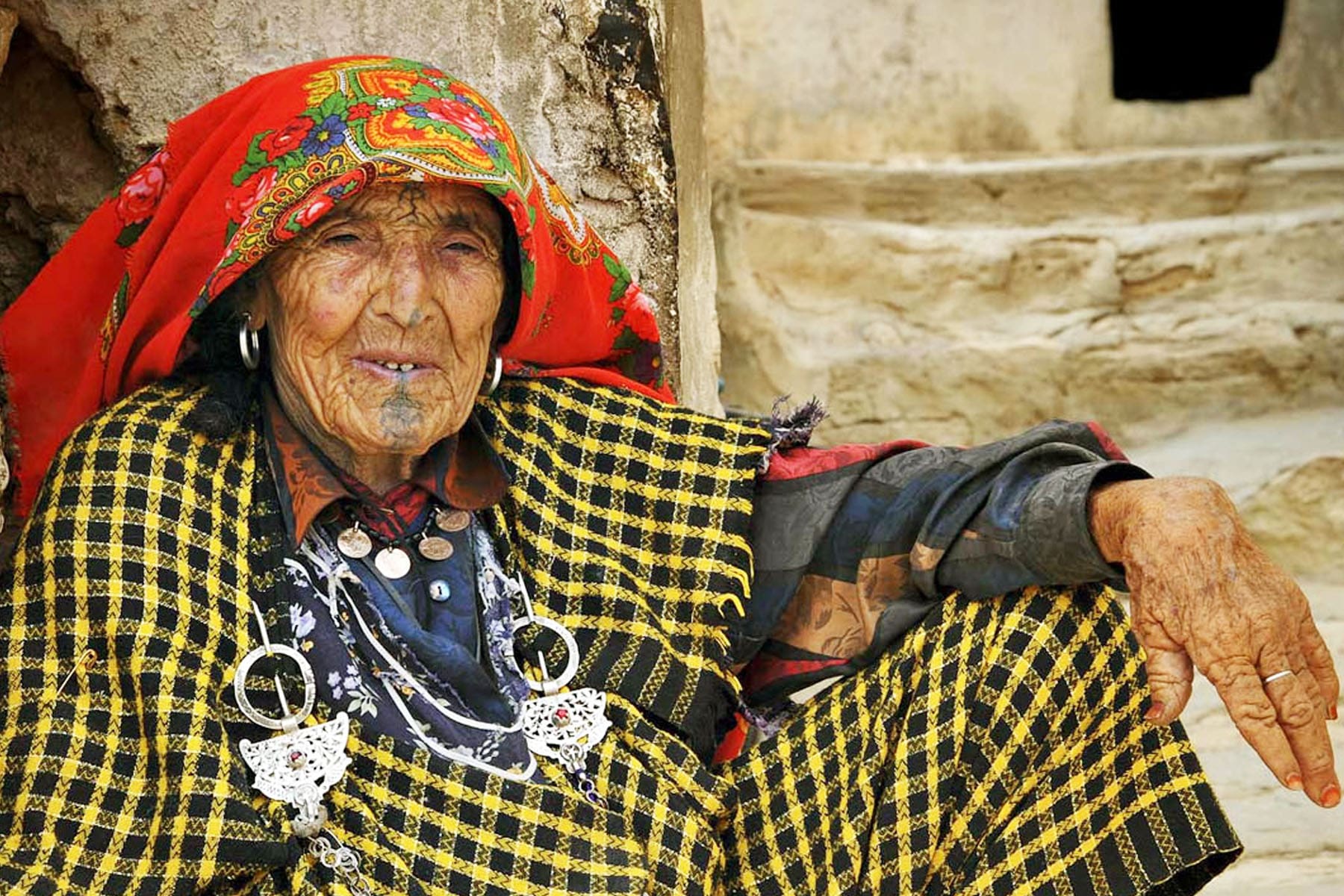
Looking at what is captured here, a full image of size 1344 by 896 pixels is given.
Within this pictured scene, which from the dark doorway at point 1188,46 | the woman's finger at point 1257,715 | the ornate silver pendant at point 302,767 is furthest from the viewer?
the dark doorway at point 1188,46

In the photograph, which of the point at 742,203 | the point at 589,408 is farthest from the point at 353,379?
the point at 742,203

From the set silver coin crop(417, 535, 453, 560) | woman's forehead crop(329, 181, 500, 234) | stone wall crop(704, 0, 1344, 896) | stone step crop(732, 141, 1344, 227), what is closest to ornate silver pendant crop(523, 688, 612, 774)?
silver coin crop(417, 535, 453, 560)

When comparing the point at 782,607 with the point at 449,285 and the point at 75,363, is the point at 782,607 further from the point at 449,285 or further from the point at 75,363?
the point at 75,363

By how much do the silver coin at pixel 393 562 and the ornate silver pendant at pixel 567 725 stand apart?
25 centimetres

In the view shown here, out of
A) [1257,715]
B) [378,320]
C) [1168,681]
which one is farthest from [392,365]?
[1257,715]

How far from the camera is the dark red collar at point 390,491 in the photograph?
2.65m

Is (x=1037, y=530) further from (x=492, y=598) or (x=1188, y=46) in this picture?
(x=1188, y=46)

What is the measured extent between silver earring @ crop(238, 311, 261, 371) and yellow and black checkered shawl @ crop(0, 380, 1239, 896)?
0.10 m

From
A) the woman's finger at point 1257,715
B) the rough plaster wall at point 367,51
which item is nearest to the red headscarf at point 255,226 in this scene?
the rough plaster wall at point 367,51

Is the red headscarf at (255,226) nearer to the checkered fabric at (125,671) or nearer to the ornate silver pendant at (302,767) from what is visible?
the checkered fabric at (125,671)

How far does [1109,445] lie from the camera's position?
2.70 metres

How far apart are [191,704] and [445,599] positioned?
0.42m

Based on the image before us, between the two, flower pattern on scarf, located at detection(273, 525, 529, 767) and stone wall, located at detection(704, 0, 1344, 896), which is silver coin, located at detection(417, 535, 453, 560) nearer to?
flower pattern on scarf, located at detection(273, 525, 529, 767)

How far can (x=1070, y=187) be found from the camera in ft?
19.4
